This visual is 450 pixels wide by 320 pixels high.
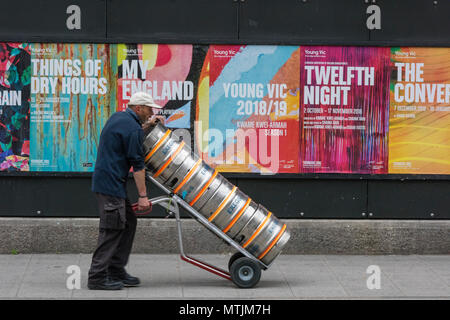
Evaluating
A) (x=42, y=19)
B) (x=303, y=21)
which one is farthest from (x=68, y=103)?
(x=303, y=21)

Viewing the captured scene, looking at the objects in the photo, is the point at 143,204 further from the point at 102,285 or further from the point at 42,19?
the point at 42,19

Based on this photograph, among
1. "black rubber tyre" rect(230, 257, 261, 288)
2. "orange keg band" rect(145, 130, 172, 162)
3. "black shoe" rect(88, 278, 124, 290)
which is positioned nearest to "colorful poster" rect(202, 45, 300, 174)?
"orange keg band" rect(145, 130, 172, 162)

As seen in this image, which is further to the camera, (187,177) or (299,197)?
(299,197)

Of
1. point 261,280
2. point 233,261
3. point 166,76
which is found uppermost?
point 166,76

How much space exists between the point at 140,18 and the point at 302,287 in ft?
12.9

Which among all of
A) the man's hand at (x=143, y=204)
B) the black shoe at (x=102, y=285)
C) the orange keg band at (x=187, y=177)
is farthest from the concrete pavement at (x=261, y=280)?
the orange keg band at (x=187, y=177)

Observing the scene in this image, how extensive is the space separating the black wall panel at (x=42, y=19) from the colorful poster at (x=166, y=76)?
1.73 feet

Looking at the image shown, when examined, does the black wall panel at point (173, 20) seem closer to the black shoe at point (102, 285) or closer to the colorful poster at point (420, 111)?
the colorful poster at point (420, 111)

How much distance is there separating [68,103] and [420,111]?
14.4 ft

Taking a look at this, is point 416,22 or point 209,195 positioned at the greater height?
point 416,22

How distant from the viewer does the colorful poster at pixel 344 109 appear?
10.5 m

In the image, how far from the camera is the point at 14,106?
33.9ft

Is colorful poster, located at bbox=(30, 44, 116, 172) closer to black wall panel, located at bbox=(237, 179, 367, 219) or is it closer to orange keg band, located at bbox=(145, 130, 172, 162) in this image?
black wall panel, located at bbox=(237, 179, 367, 219)

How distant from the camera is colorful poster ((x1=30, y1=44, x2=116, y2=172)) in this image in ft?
33.9
